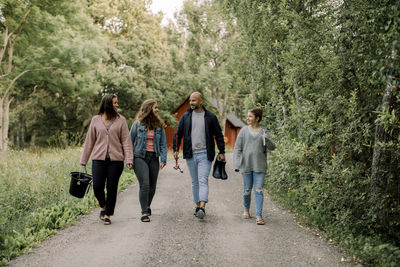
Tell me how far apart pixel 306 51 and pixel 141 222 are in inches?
163

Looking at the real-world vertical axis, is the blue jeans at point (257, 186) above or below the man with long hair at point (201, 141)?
below

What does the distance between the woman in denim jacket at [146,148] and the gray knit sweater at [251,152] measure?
4.47 feet

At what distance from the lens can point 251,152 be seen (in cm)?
629

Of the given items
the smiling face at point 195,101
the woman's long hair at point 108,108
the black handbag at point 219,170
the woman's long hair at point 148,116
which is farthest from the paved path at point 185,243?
the smiling face at point 195,101

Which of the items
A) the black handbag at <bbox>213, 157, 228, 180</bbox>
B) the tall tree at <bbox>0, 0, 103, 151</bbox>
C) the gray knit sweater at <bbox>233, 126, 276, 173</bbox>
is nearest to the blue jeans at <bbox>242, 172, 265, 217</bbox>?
the gray knit sweater at <bbox>233, 126, 276, 173</bbox>

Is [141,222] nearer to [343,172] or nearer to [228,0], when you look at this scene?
[343,172]

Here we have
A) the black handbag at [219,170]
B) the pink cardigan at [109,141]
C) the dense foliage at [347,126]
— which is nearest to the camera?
the dense foliage at [347,126]

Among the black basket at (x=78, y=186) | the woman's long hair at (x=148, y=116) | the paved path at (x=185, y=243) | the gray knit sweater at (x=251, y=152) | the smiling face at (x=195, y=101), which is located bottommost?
the paved path at (x=185, y=243)

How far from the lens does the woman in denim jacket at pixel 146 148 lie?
6207mm

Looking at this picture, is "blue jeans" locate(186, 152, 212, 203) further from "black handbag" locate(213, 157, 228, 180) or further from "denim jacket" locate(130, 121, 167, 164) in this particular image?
"denim jacket" locate(130, 121, 167, 164)

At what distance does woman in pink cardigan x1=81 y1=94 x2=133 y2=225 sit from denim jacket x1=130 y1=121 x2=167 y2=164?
20cm

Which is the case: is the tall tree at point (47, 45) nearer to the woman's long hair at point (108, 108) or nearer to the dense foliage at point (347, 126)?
the woman's long hair at point (108, 108)

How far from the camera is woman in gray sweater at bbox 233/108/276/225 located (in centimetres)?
619

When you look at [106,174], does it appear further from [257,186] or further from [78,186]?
[257,186]
